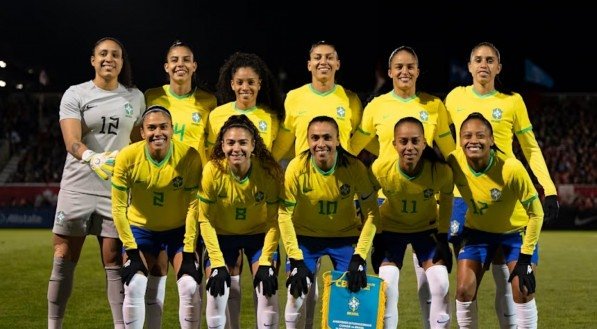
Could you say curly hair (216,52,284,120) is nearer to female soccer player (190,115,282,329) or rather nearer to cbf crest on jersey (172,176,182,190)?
female soccer player (190,115,282,329)

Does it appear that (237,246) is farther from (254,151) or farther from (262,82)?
(262,82)

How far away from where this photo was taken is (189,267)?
210 inches

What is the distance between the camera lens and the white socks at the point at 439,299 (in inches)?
212

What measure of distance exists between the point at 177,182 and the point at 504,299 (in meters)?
2.37

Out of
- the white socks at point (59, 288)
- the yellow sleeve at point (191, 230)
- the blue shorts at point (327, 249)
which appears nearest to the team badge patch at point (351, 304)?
the blue shorts at point (327, 249)

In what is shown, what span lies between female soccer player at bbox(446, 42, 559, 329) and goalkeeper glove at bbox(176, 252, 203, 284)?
190 cm

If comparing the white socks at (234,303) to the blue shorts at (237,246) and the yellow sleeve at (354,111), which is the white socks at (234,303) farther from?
the yellow sleeve at (354,111)

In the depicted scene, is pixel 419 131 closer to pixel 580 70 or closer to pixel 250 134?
pixel 250 134

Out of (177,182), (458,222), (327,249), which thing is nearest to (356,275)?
(327,249)

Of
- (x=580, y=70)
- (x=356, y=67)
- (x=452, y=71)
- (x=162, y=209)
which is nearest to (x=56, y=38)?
(x=356, y=67)

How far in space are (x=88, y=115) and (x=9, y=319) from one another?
257 centimetres

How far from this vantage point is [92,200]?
19.0 ft

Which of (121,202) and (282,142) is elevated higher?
(282,142)

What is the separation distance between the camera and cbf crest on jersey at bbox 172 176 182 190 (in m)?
5.50
